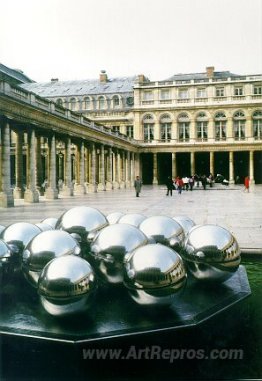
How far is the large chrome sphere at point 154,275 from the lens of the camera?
3.93 metres

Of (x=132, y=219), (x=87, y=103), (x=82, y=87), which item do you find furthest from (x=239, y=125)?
(x=132, y=219)

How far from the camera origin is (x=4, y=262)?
4.52m

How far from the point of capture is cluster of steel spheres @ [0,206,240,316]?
387 centimetres

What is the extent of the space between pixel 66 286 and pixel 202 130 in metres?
59.5

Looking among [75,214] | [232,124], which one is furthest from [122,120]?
[75,214]

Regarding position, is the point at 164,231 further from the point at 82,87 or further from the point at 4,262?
the point at 82,87

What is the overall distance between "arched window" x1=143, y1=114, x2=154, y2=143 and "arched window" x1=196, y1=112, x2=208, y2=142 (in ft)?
21.5

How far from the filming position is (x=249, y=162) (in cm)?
5925

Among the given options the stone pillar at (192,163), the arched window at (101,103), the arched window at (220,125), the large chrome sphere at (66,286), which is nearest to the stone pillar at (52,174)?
the large chrome sphere at (66,286)

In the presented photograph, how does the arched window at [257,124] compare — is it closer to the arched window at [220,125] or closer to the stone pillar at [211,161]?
the arched window at [220,125]

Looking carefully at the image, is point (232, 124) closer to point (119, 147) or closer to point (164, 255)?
point (119, 147)

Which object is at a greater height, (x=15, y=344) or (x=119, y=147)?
(x=119, y=147)

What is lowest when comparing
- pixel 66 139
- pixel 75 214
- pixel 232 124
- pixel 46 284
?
pixel 46 284

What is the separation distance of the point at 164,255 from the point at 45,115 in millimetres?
23677
